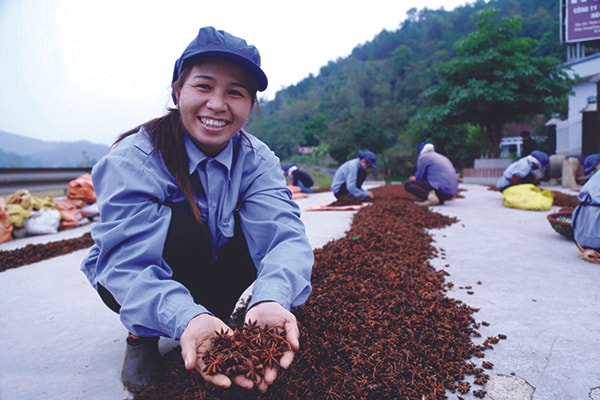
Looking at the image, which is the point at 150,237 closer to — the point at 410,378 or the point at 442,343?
the point at 410,378

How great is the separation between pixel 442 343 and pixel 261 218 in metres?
0.93

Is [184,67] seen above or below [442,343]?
above

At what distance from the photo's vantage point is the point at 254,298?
4.34 ft

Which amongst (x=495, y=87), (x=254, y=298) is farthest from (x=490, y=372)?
(x=495, y=87)

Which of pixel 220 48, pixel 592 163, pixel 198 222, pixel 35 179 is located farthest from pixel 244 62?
pixel 35 179

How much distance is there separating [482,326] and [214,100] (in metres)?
1.62

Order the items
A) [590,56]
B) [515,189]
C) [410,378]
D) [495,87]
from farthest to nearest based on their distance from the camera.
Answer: [590,56] → [495,87] → [515,189] → [410,378]

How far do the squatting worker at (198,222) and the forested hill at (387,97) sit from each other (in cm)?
35

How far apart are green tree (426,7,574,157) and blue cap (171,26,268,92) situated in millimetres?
11964

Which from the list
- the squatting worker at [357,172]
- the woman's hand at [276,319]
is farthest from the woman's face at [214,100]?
the squatting worker at [357,172]

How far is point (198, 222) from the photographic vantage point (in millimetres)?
1530

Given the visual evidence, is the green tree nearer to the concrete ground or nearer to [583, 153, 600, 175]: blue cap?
[583, 153, 600, 175]: blue cap

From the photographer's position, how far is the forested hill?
2111 centimetres

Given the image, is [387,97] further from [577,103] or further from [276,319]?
[276,319]
